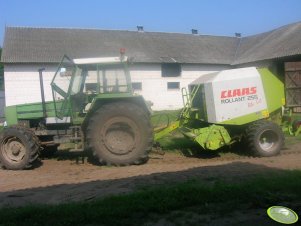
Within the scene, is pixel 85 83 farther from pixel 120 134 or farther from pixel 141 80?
pixel 141 80

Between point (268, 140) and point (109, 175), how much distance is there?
14.2ft

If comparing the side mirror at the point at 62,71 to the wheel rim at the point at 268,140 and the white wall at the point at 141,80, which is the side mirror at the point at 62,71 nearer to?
the wheel rim at the point at 268,140

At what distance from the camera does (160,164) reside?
31.0 ft

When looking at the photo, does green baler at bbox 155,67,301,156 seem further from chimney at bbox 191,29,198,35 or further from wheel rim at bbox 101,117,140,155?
chimney at bbox 191,29,198,35

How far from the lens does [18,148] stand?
9.28 m

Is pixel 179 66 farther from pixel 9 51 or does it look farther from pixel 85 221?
pixel 85 221

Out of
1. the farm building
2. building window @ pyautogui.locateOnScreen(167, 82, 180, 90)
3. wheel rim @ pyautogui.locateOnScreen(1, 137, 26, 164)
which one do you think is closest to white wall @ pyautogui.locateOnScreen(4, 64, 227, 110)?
the farm building

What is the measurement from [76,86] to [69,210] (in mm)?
4776

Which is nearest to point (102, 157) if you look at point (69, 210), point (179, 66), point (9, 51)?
point (69, 210)

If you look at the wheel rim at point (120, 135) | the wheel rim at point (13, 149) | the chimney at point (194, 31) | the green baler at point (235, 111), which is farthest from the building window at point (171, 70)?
the wheel rim at point (13, 149)

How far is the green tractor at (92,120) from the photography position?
9180 millimetres

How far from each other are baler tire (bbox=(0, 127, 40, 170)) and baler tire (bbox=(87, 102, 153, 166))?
1286 mm

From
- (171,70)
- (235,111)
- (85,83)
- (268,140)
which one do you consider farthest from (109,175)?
(171,70)

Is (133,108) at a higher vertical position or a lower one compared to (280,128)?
higher
